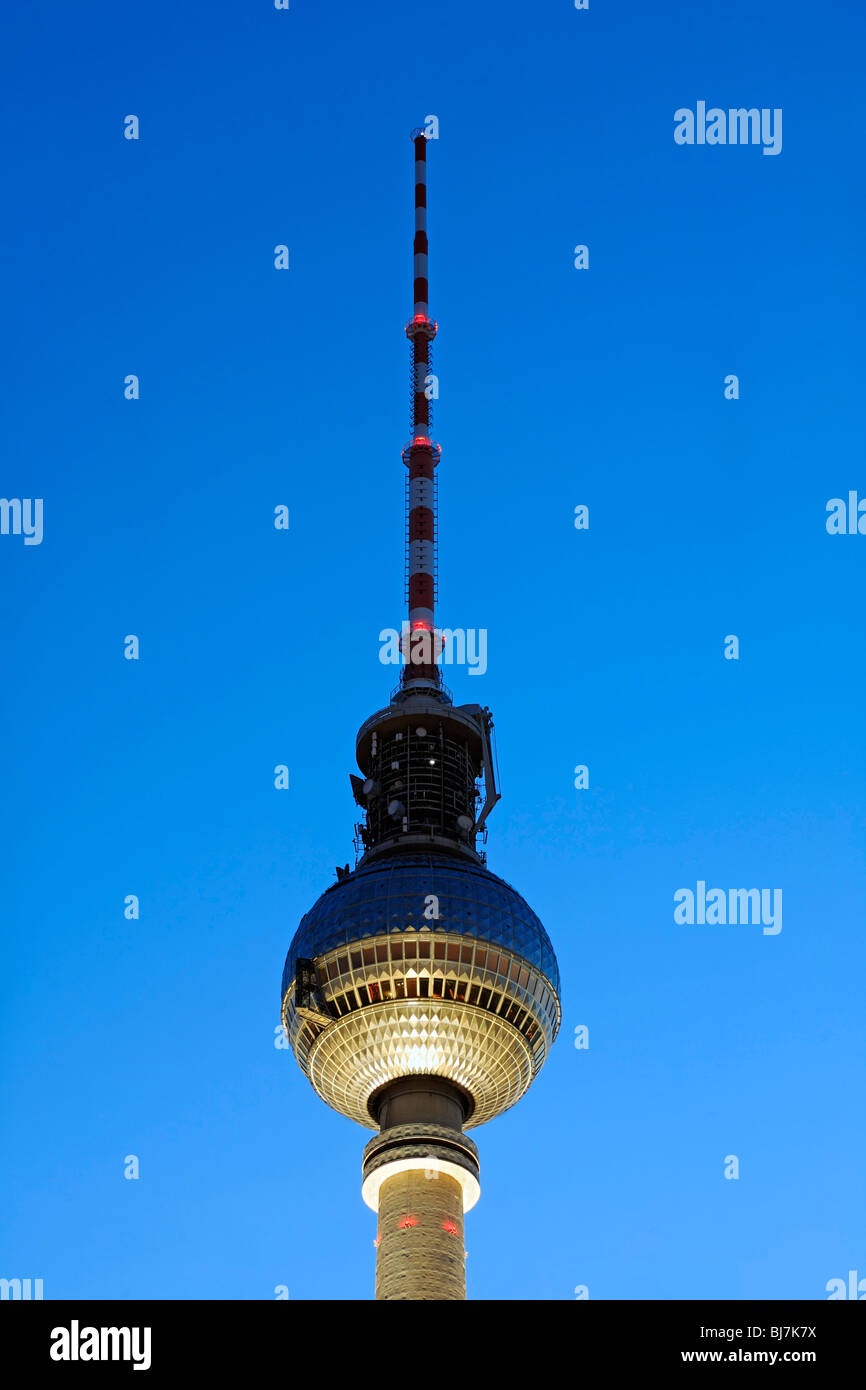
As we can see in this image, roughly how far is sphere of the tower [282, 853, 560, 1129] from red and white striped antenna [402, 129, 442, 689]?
70.8 feet

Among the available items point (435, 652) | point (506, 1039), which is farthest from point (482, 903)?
point (435, 652)

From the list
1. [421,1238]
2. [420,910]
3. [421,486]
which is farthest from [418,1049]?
[421,486]

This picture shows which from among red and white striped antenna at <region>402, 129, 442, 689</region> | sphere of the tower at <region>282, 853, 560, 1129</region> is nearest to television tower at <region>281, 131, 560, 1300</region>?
sphere of the tower at <region>282, 853, 560, 1129</region>

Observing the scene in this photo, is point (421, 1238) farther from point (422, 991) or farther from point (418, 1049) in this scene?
point (422, 991)

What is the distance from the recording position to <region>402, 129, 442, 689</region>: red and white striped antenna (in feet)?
393

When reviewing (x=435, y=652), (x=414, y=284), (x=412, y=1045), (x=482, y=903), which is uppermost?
(x=414, y=284)

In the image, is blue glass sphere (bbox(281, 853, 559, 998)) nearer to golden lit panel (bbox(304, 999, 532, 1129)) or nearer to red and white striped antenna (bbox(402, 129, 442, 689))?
golden lit panel (bbox(304, 999, 532, 1129))

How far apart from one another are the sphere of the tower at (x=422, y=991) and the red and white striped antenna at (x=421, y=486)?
21565mm

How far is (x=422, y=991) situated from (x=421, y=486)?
146ft

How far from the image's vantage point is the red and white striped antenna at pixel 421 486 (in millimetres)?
119750
